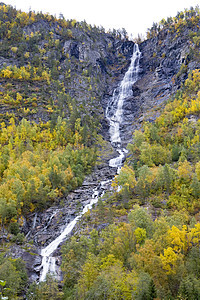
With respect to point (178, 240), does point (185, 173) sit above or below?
above

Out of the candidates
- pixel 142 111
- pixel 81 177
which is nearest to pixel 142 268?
pixel 81 177

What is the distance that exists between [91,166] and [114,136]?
43.2 m

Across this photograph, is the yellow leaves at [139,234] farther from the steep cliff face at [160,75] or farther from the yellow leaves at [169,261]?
the steep cliff face at [160,75]

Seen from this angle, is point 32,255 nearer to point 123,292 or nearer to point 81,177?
point 123,292

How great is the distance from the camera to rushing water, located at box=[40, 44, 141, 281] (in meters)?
42.4

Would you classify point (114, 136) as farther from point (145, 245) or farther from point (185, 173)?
point (145, 245)

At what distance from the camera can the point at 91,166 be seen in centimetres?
9050

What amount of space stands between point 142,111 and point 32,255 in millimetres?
108375

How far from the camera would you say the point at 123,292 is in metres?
26.3

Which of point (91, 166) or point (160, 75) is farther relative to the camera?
point (160, 75)

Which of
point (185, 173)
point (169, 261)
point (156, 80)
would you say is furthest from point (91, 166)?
point (156, 80)

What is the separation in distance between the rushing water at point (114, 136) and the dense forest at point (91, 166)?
4081 mm

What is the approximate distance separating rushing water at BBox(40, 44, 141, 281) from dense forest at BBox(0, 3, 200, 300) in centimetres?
408

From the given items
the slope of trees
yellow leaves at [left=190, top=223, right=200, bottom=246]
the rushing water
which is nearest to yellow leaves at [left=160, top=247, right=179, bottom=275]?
the slope of trees
